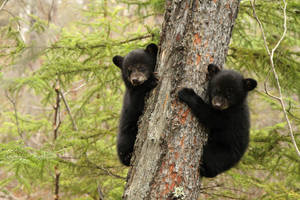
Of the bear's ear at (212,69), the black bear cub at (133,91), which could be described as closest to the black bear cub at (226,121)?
the bear's ear at (212,69)

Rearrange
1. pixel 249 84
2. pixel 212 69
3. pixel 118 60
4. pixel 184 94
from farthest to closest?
pixel 118 60, pixel 249 84, pixel 212 69, pixel 184 94

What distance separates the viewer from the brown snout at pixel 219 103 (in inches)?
145

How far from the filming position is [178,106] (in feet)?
10.5

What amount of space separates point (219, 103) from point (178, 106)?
758 millimetres

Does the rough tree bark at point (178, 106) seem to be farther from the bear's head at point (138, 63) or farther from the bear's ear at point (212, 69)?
the bear's head at point (138, 63)

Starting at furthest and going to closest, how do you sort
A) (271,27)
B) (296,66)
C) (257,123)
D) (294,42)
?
1. (257,123)
2. (294,42)
3. (271,27)
4. (296,66)

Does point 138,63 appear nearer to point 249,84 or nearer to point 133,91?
point 133,91

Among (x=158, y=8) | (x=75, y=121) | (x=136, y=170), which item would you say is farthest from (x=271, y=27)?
(x=75, y=121)

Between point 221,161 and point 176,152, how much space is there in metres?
1.34

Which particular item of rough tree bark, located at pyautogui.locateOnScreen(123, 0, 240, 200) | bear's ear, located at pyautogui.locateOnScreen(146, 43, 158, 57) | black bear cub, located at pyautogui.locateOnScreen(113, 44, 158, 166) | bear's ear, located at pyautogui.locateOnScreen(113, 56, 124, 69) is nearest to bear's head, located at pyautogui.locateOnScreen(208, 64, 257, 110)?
rough tree bark, located at pyautogui.locateOnScreen(123, 0, 240, 200)

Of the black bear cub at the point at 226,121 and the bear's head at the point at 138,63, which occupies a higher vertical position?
the bear's head at the point at 138,63

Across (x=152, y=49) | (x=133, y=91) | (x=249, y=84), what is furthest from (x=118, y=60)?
(x=249, y=84)

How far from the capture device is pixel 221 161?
161 inches

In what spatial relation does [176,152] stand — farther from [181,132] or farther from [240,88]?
[240,88]
